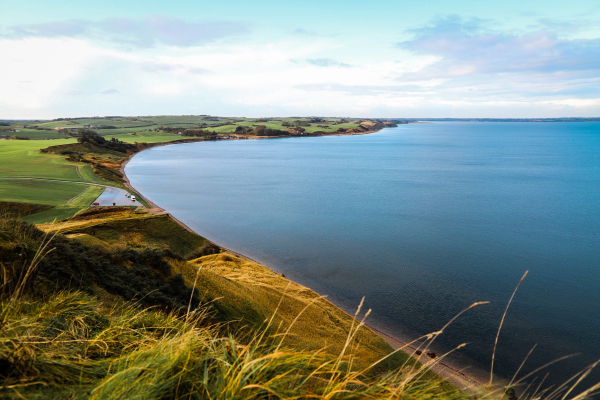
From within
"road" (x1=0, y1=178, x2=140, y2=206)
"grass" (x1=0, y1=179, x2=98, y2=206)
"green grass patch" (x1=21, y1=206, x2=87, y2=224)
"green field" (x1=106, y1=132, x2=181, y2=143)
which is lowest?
"green grass patch" (x1=21, y1=206, x2=87, y2=224)

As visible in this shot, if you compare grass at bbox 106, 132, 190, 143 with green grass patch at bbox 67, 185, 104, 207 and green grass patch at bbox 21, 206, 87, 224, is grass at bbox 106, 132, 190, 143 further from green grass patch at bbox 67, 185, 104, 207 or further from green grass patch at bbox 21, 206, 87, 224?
green grass patch at bbox 21, 206, 87, 224

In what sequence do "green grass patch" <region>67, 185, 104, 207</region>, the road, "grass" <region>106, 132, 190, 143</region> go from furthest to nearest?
"grass" <region>106, 132, 190, 143</region> → the road → "green grass patch" <region>67, 185, 104, 207</region>

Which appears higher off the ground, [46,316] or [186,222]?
[46,316]

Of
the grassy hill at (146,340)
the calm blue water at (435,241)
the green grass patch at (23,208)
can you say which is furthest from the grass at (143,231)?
the grassy hill at (146,340)

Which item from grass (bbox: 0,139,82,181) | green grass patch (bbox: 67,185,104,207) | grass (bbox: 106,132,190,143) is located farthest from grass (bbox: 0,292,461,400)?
grass (bbox: 106,132,190,143)

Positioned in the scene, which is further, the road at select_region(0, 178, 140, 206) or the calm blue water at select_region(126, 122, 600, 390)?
the road at select_region(0, 178, 140, 206)

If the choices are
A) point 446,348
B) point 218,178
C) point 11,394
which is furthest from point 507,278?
point 218,178

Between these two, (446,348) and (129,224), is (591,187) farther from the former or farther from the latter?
(129,224)

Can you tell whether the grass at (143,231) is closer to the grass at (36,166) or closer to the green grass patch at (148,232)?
the green grass patch at (148,232)
